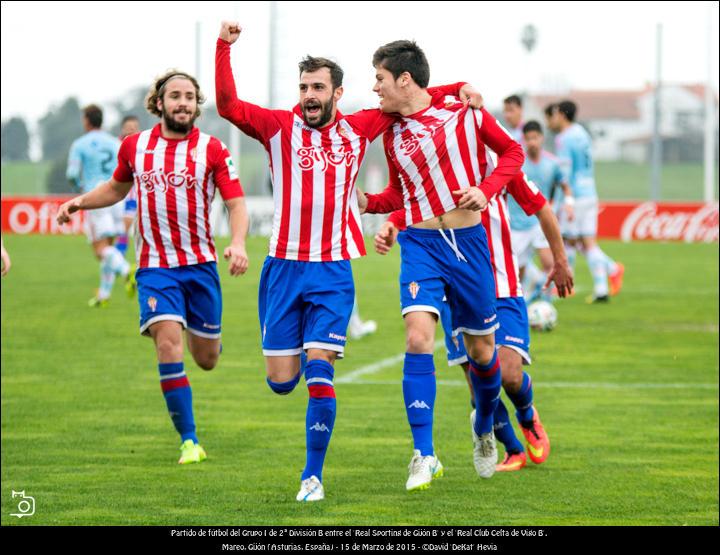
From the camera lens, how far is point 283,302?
284 inches

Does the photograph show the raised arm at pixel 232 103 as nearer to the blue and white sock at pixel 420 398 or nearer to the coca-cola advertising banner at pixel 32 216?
the blue and white sock at pixel 420 398

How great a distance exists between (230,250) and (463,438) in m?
3.12

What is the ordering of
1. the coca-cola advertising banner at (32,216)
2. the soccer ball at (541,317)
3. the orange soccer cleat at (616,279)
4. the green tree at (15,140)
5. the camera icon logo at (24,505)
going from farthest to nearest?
the green tree at (15,140)
the coca-cola advertising banner at (32,216)
the orange soccer cleat at (616,279)
the soccer ball at (541,317)
the camera icon logo at (24,505)

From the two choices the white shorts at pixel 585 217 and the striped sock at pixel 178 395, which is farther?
the white shorts at pixel 585 217

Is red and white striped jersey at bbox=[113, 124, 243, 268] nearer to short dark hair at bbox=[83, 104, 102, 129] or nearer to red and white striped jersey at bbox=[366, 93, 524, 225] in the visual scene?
red and white striped jersey at bbox=[366, 93, 524, 225]

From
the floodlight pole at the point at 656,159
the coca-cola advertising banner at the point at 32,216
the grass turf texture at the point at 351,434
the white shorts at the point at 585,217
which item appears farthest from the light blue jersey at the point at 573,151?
the coca-cola advertising banner at the point at 32,216

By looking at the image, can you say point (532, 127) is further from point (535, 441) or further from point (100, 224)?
point (100, 224)

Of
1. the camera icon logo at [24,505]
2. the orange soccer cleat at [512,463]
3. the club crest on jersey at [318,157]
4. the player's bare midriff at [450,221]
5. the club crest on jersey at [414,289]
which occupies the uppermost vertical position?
the club crest on jersey at [318,157]

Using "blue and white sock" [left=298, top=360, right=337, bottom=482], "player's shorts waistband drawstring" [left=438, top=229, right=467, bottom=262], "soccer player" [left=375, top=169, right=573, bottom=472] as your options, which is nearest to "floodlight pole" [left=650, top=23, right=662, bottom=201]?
"soccer player" [left=375, top=169, right=573, bottom=472]

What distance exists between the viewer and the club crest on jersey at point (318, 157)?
7000mm

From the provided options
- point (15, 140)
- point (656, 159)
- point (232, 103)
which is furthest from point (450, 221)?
point (15, 140)

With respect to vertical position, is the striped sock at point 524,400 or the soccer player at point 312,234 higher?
the soccer player at point 312,234

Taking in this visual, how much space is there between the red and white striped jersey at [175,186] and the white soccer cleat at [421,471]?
194 cm

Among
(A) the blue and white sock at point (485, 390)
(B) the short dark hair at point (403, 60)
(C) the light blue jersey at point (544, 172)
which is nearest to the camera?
(B) the short dark hair at point (403, 60)
